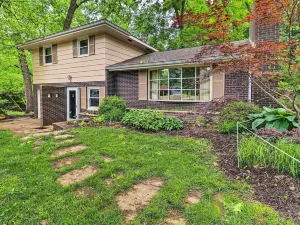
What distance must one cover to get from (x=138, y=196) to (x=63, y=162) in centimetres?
198

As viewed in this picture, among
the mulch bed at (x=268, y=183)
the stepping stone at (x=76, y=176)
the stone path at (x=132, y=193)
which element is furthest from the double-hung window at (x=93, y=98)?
the mulch bed at (x=268, y=183)

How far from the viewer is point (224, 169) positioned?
11.5 ft

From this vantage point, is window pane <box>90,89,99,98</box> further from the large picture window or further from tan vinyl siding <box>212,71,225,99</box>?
tan vinyl siding <box>212,71,225,99</box>

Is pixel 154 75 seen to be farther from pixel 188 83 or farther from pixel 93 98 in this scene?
pixel 93 98

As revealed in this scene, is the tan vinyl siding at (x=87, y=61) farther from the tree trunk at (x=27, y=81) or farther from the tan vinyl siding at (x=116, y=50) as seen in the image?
the tree trunk at (x=27, y=81)

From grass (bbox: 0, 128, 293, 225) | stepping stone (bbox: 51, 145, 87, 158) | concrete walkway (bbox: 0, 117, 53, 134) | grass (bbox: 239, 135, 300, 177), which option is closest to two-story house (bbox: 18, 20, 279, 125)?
concrete walkway (bbox: 0, 117, 53, 134)

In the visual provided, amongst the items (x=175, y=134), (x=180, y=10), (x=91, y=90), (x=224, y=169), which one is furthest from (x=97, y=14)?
(x=224, y=169)

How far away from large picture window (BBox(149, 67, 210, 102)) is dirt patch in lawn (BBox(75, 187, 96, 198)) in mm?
6074

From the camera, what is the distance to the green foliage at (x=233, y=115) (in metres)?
5.56

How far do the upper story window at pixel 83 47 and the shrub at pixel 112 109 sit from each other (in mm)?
3028

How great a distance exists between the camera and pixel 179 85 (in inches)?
331

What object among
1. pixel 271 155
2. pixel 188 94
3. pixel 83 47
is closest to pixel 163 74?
pixel 188 94

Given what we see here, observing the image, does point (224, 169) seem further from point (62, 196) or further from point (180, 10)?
point (180, 10)

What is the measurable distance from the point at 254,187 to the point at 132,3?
1820cm
